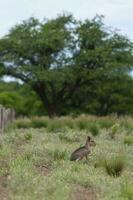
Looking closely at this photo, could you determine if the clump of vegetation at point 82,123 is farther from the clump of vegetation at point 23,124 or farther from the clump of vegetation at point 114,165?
the clump of vegetation at point 114,165

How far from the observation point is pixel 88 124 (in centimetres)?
2816

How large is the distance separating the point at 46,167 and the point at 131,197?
11.5ft

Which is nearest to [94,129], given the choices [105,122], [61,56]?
[105,122]

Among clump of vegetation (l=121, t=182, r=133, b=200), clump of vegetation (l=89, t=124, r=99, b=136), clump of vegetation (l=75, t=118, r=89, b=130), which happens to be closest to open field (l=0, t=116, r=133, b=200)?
clump of vegetation (l=121, t=182, r=133, b=200)

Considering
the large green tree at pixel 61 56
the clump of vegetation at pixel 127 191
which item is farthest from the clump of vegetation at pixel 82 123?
the large green tree at pixel 61 56

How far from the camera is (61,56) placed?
5769 centimetres

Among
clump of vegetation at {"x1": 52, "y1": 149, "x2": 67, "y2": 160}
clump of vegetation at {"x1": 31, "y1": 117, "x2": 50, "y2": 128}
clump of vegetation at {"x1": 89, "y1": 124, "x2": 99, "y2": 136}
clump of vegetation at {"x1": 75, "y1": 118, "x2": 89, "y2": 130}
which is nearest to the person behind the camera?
clump of vegetation at {"x1": 52, "y1": 149, "x2": 67, "y2": 160}

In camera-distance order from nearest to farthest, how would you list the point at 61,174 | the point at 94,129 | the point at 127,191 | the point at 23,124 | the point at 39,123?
the point at 127,191
the point at 61,174
the point at 94,129
the point at 23,124
the point at 39,123

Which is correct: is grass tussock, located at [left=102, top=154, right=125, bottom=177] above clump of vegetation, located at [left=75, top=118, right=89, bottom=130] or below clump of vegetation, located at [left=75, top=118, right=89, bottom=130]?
below

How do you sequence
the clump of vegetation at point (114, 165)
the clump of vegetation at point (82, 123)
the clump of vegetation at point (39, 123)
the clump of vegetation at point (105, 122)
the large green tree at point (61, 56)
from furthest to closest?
1. the large green tree at point (61, 56)
2. the clump of vegetation at point (39, 123)
3. the clump of vegetation at point (105, 122)
4. the clump of vegetation at point (82, 123)
5. the clump of vegetation at point (114, 165)

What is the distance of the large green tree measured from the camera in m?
55.3

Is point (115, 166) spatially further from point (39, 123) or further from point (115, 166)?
point (39, 123)

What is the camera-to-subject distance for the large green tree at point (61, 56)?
55344 mm

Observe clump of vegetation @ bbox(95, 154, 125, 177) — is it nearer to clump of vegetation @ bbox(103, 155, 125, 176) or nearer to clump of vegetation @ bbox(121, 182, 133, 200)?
Answer: clump of vegetation @ bbox(103, 155, 125, 176)
